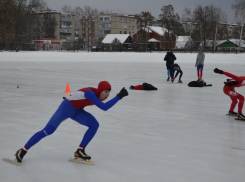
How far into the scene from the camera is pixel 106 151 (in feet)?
15.5

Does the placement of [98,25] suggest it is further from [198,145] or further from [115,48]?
[198,145]

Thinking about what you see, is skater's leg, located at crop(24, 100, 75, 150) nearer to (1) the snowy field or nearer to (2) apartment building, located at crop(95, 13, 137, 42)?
(1) the snowy field

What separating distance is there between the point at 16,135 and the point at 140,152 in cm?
200

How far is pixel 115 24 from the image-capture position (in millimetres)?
94688

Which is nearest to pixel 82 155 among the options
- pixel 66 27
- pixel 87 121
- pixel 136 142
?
pixel 87 121

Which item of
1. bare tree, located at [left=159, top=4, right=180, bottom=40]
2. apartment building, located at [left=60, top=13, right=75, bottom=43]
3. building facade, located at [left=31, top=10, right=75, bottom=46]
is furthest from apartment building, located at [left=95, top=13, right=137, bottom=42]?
bare tree, located at [left=159, top=4, right=180, bottom=40]

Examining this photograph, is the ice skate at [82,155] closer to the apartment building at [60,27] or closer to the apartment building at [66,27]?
the apartment building at [60,27]

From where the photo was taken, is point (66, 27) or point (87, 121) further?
point (66, 27)

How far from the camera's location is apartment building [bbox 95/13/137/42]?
94644 mm

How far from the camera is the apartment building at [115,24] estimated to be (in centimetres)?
9464

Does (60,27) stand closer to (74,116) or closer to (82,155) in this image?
(74,116)

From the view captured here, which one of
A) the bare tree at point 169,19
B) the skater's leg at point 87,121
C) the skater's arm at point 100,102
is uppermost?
the bare tree at point 169,19

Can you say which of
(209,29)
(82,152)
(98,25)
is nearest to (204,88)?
(82,152)

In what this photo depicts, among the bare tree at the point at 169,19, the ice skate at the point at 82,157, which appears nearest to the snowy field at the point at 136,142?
the ice skate at the point at 82,157
